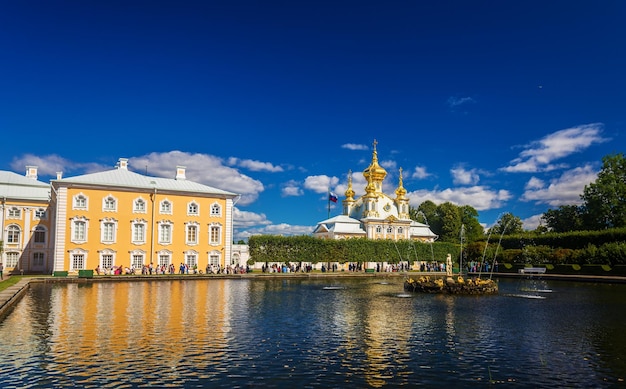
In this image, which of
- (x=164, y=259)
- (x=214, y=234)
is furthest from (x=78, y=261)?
(x=214, y=234)

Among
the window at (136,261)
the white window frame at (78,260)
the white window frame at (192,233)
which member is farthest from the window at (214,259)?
the white window frame at (78,260)

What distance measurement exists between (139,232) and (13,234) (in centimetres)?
1335

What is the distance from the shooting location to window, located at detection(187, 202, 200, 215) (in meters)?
53.3

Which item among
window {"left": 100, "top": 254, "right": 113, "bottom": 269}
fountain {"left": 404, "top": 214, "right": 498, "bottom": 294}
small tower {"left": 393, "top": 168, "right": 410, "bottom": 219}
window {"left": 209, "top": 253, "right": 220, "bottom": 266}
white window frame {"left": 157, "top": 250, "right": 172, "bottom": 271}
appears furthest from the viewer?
small tower {"left": 393, "top": 168, "right": 410, "bottom": 219}

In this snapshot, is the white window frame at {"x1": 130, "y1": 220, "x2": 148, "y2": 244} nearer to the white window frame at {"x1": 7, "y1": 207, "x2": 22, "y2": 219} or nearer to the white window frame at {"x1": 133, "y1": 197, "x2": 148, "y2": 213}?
the white window frame at {"x1": 133, "y1": 197, "x2": 148, "y2": 213}

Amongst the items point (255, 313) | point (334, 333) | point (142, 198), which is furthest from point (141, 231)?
point (334, 333)

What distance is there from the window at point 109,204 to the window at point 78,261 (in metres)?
4.92

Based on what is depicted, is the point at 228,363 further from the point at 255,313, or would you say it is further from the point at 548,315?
the point at 548,315

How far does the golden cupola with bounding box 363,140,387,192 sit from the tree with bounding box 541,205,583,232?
96.1ft

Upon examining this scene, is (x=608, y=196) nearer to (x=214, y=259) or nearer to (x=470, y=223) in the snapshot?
(x=470, y=223)

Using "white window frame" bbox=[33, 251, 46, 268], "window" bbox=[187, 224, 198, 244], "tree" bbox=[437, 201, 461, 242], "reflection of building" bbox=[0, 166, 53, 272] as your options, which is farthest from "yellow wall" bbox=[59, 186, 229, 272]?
"tree" bbox=[437, 201, 461, 242]

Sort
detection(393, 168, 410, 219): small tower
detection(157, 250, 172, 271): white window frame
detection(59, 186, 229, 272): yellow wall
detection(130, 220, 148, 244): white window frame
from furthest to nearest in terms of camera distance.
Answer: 1. detection(393, 168, 410, 219): small tower
2. detection(157, 250, 172, 271): white window frame
3. detection(130, 220, 148, 244): white window frame
4. detection(59, 186, 229, 272): yellow wall

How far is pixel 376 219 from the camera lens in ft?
279

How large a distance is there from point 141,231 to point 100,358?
39.0 metres
